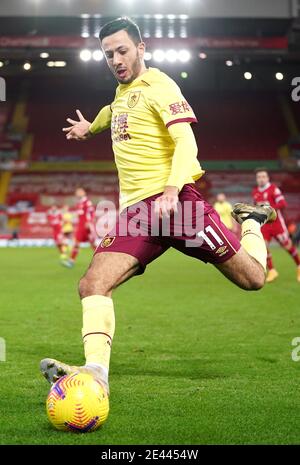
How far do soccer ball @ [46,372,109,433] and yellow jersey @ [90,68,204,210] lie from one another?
1297mm

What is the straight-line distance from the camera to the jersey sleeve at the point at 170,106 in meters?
4.73

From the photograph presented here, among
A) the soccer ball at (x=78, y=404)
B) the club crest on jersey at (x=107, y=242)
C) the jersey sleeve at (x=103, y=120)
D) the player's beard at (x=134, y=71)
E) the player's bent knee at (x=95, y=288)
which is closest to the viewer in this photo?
the soccer ball at (x=78, y=404)

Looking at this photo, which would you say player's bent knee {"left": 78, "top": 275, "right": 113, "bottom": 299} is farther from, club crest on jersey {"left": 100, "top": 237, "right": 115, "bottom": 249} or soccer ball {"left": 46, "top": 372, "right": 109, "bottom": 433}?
soccer ball {"left": 46, "top": 372, "right": 109, "bottom": 433}

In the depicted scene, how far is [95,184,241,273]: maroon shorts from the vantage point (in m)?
4.81

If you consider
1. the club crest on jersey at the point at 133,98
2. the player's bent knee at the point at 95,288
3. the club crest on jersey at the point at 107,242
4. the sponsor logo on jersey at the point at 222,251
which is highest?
the club crest on jersey at the point at 133,98

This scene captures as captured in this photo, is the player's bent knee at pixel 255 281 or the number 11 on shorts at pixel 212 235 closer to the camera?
the number 11 on shorts at pixel 212 235

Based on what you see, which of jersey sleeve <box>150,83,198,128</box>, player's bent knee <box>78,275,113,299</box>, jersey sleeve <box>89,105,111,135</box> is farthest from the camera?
jersey sleeve <box>89,105,111,135</box>

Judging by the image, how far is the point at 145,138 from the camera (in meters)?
4.93

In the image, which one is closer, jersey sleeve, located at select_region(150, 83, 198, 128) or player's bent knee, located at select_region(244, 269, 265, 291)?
jersey sleeve, located at select_region(150, 83, 198, 128)

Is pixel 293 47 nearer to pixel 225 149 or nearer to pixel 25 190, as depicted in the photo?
pixel 225 149

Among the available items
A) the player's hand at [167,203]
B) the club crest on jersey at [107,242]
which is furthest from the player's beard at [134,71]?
the club crest on jersey at [107,242]

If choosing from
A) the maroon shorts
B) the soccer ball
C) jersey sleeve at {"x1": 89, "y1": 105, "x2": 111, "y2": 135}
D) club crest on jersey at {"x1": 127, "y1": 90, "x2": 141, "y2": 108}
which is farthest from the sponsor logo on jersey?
jersey sleeve at {"x1": 89, "y1": 105, "x2": 111, "y2": 135}

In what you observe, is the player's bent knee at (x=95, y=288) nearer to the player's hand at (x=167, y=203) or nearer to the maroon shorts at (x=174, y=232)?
the maroon shorts at (x=174, y=232)

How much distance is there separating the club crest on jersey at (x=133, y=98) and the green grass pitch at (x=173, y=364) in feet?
6.42
